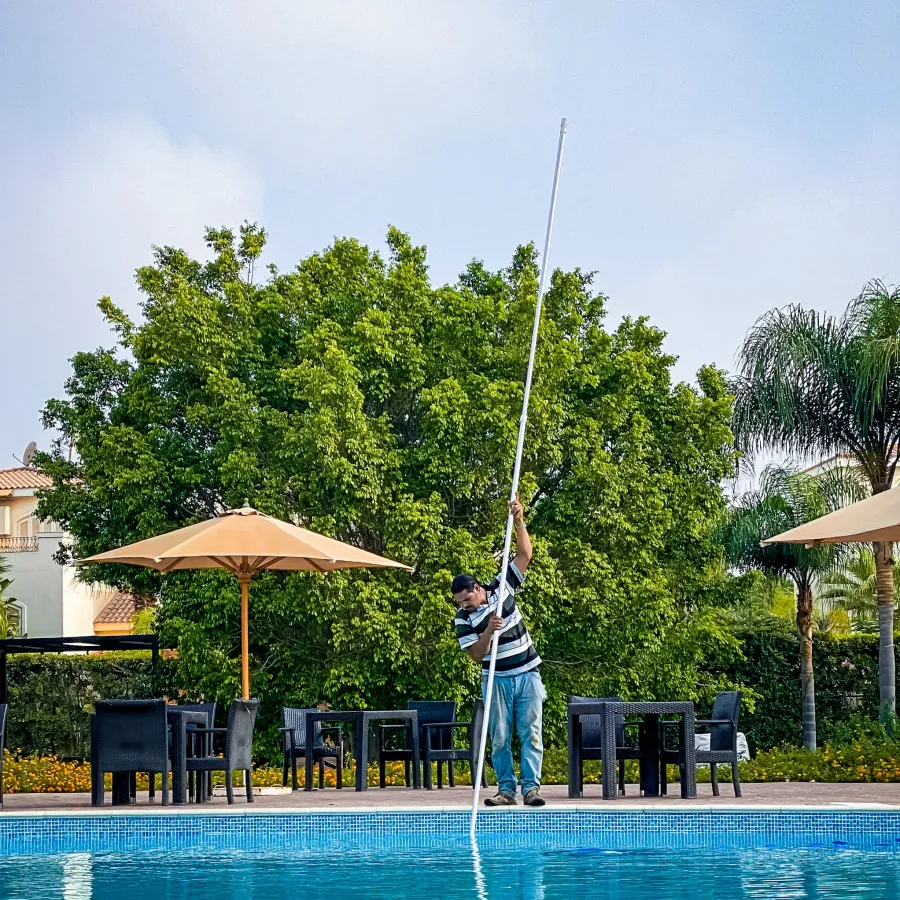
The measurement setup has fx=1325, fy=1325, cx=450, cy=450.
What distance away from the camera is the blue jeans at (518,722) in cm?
911

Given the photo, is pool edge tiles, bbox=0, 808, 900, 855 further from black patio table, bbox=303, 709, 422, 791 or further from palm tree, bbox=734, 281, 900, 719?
palm tree, bbox=734, 281, 900, 719

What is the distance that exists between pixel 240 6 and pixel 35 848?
13267 millimetres

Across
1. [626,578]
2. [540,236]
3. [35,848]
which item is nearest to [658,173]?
[540,236]

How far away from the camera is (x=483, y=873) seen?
290 inches

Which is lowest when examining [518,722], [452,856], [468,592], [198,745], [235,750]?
[452,856]

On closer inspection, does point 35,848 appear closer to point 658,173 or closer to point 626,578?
point 626,578

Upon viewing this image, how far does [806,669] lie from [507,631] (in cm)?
1156

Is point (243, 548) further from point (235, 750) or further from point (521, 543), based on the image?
point (521, 543)

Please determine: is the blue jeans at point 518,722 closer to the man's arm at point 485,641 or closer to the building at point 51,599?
the man's arm at point 485,641

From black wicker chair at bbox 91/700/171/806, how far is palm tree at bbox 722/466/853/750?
11.5 meters

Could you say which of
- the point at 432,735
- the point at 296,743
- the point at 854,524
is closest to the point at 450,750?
Answer: the point at 432,735

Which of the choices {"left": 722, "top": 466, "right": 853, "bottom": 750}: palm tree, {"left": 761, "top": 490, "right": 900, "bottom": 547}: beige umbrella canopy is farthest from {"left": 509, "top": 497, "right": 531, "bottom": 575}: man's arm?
{"left": 722, "top": 466, "right": 853, "bottom": 750}: palm tree

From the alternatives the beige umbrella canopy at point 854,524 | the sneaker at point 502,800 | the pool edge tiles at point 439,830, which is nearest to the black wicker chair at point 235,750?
the pool edge tiles at point 439,830

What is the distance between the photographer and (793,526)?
64.3 feet
